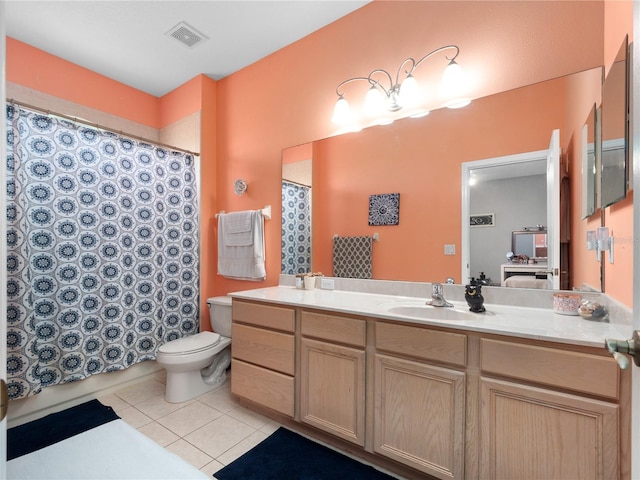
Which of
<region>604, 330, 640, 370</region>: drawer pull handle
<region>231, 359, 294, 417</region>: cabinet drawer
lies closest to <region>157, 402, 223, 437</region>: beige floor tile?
<region>231, 359, 294, 417</region>: cabinet drawer

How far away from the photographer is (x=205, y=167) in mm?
2889

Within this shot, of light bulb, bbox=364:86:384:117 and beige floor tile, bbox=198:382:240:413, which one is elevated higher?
light bulb, bbox=364:86:384:117

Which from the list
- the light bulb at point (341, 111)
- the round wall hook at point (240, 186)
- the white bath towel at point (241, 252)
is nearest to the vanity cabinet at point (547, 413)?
the light bulb at point (341, 111)

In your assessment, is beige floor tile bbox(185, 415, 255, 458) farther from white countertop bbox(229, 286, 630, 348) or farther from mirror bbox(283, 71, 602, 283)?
mirror bbox(283, 71, 602, 283)

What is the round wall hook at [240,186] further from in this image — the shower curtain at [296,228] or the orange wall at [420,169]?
the orange wall at [420,169]

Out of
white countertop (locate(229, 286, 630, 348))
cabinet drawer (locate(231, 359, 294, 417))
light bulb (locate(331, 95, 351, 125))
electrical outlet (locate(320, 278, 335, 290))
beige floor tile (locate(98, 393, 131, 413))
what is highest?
light bulb (locate(331, 95, 351, 125))

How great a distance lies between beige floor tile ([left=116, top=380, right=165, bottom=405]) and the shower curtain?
4.45 feet

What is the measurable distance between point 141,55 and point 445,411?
334 centimetres

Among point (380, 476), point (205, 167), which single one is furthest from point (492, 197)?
point (205, 167)

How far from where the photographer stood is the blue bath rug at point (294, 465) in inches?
57.7

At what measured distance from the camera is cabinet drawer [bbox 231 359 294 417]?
1.77 meters

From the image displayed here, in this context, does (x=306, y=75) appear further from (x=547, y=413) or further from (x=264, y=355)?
(x=547, y=413)

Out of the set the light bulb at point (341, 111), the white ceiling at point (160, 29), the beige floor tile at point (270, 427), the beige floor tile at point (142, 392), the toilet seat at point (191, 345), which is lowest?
the beige floor tile at point (142, 392)

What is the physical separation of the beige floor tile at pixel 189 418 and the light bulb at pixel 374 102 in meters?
2.29
